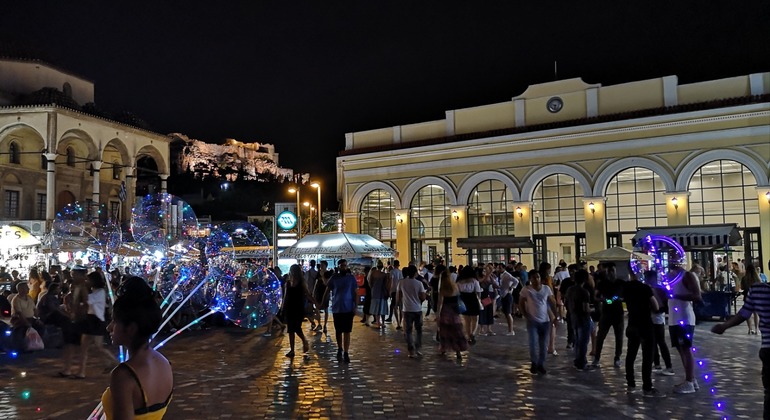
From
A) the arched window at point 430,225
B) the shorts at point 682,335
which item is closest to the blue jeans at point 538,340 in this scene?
the shorts at point 682,335

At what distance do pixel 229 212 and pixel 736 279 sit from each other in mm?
77013

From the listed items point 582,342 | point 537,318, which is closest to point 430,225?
point 582,342

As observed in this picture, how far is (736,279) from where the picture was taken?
63.2ft

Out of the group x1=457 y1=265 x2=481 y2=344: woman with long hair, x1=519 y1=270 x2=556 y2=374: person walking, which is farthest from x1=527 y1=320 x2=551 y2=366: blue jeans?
x1=457 y1=265 x2=481 y2=344: woman with long hair

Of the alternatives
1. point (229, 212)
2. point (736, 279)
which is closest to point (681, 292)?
point (736, 279)

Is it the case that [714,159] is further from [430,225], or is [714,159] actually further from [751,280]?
[430,225]

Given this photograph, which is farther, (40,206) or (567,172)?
(40,206)

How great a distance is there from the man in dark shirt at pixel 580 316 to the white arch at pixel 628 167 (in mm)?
14127

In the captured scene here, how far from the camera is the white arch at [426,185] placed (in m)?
27.0

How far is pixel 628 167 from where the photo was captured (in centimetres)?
2358

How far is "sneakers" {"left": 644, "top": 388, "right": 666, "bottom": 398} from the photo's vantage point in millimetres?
7897

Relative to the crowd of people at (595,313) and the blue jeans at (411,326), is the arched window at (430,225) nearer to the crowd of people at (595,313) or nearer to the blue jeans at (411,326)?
the crowd of people at (595,313)

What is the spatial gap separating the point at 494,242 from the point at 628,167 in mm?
5667

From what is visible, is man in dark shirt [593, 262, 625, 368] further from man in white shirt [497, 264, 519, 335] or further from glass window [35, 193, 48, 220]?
glass window [35, 193, 48, 220]
